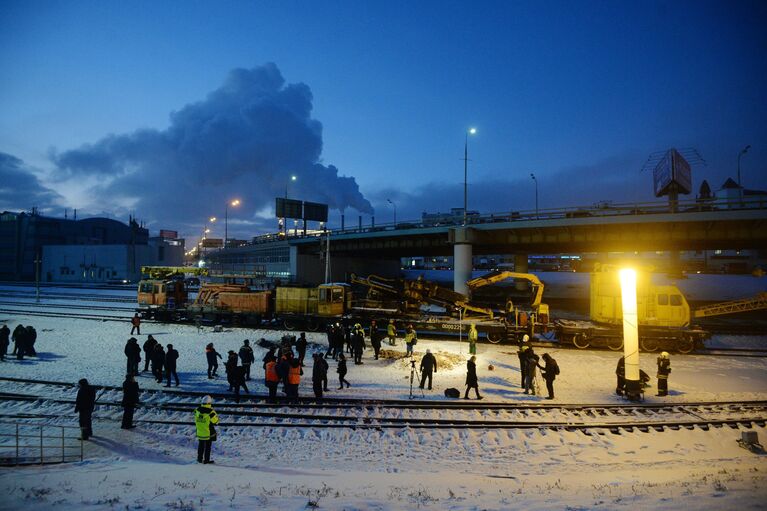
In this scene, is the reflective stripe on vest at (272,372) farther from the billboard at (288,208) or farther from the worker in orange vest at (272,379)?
the billboard at (288,208)

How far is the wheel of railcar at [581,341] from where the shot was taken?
67.6 feet

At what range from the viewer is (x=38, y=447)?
9.22 m

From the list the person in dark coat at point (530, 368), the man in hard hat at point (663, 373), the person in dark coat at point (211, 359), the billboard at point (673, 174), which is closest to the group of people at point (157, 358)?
the person in dark coat at point (211, 359)

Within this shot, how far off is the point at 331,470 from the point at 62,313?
1291 inches

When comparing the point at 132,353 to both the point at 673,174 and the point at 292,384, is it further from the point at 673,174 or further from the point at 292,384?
the point at 673,174

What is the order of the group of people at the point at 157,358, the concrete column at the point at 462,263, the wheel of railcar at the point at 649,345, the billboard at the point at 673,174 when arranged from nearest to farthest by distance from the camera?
the group of people at the point at 157,358 → the wheel of railcar at the point at 649,345 → the concrete column at the point at 462,263 → the billboard at the point at 673,174

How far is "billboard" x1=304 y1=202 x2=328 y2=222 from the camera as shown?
73062mm

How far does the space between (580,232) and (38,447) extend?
117 ft

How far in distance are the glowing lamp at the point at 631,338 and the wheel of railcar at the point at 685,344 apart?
861cm

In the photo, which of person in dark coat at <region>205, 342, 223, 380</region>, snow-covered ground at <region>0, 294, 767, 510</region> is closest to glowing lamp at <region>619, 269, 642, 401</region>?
snow-covered ground at <region>0, 294, 767, 510</region>

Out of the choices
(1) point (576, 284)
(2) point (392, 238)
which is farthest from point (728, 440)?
(1) point (576, 284)

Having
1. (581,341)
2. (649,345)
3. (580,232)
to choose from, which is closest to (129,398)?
(581,341)

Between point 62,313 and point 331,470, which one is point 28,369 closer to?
point 331,470

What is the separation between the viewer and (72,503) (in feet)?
21.1
